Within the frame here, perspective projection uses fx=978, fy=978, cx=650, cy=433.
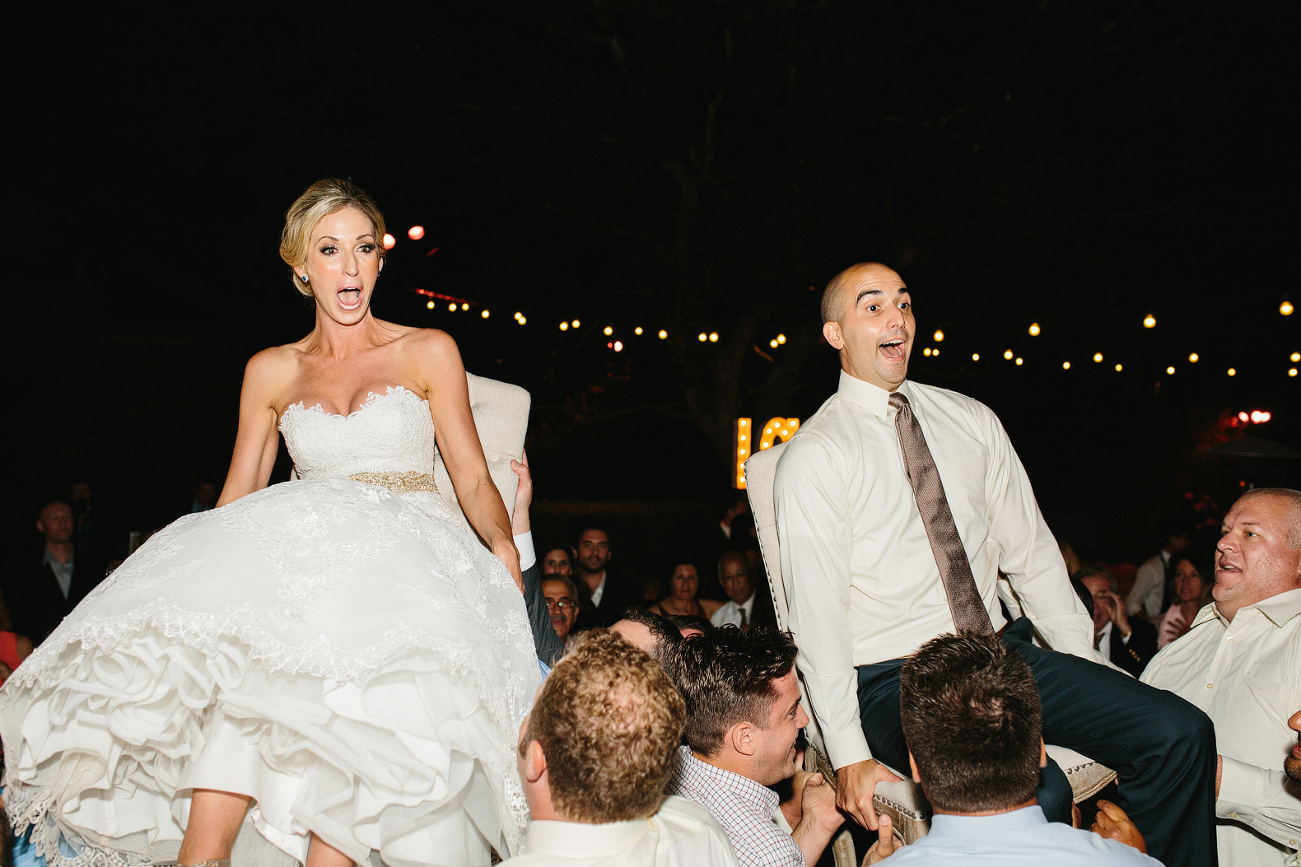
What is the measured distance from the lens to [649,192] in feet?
43.5

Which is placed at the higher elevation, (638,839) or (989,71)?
(989,71)

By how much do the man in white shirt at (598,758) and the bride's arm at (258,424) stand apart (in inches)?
52.8

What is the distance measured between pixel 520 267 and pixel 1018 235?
22.2ft

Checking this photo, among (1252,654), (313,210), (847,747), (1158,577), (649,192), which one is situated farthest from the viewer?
(649,192)

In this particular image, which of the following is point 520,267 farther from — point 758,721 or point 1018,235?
point 758,721

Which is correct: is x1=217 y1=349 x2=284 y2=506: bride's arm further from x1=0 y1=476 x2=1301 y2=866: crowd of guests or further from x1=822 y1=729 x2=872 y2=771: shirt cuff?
x1=822 y1=729 x2=872 y2=771: shirt cuff

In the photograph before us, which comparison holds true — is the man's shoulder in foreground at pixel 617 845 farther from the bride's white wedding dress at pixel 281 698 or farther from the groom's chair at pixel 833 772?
the groom's chair at pixel 833 772

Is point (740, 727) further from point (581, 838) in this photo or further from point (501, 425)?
point (501, 425)

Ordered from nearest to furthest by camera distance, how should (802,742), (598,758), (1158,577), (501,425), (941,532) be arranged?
1. (598,758)
2. (941,532)
3. (501,425)
4. (802,742)
5. (1158,577)

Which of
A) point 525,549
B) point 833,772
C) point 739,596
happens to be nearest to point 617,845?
point 833,772

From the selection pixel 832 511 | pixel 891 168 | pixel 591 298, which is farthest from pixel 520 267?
pixel 832 511

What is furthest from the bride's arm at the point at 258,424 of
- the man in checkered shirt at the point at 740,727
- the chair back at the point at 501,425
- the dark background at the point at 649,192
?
the dark background at the point at 649,192

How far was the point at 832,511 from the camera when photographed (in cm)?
271

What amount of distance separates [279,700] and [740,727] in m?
1.13
